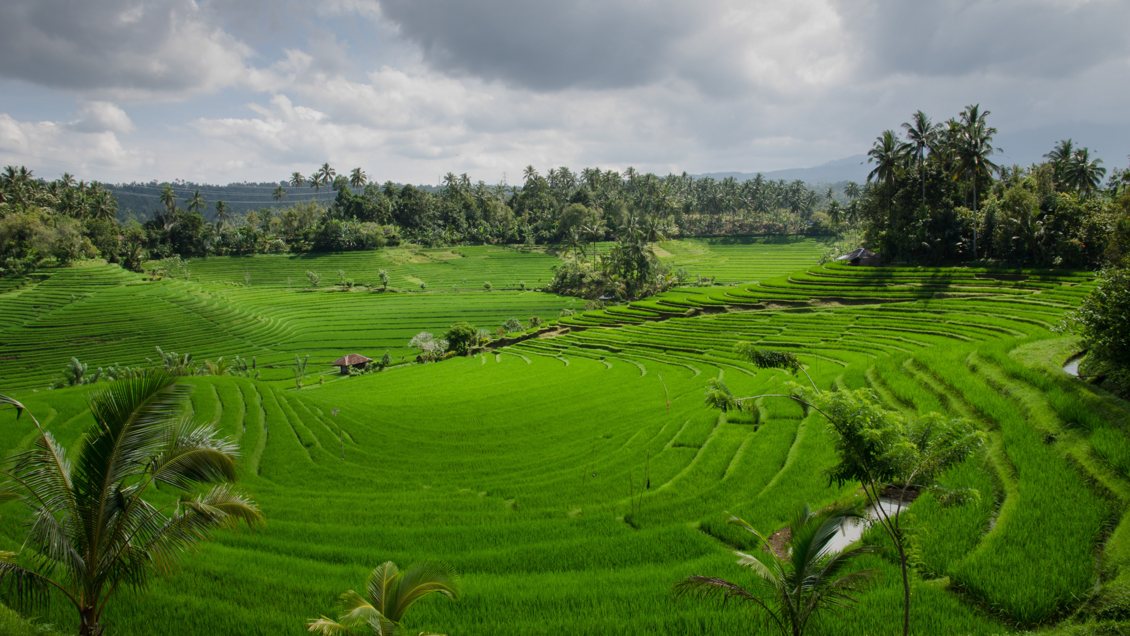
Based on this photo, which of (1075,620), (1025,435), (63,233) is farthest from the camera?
(63,233)

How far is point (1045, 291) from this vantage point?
39719 mm

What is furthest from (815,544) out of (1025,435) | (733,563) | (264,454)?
(264,454)

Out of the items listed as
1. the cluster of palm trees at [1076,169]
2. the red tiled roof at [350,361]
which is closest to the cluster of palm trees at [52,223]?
the red tiled roof at [350,361]

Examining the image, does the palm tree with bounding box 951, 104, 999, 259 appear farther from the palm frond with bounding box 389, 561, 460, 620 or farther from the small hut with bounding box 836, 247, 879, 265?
the palm frond with bounding box 389, 561, 460, 620

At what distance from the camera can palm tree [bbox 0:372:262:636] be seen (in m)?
7.34

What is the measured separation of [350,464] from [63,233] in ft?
286

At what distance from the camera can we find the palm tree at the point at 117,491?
7344mm

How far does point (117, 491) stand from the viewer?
7.55m

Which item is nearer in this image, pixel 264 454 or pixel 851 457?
pixel 851 457

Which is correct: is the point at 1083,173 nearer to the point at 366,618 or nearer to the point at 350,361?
the point at 350,361

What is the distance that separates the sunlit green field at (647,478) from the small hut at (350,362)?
516 centimetres

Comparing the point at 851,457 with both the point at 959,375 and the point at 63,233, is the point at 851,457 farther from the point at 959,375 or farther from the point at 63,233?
the point at 63,233

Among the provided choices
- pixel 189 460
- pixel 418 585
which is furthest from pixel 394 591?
pixel 189 460

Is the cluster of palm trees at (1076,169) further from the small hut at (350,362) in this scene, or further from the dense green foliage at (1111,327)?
the small hut at (350,362)
